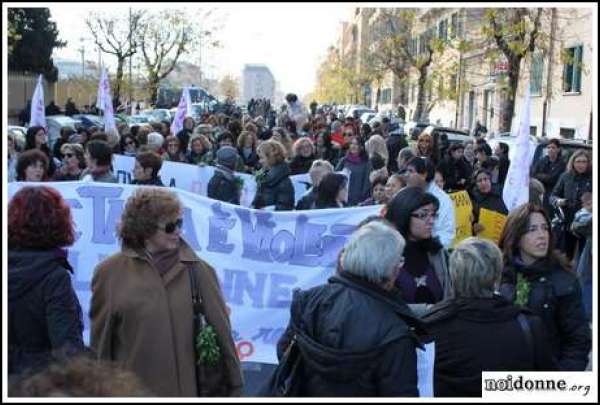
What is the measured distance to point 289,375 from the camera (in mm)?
3650

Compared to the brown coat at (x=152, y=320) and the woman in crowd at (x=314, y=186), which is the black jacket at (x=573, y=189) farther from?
the brown coat at (x=152, y=320)

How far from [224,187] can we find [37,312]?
4.74 meters

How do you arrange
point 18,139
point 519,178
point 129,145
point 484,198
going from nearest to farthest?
point 519,178 < point 484,198 < point 129,145 < point 18,139

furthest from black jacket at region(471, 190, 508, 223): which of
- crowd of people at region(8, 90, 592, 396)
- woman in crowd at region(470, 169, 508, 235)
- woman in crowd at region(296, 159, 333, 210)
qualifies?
crowd of people at region(8, 90, 592, 396)

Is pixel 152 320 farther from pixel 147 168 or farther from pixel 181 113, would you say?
pixel 181 113

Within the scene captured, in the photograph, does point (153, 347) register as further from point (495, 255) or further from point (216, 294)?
point (495, 255)

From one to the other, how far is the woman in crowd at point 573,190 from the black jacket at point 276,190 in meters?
3.98

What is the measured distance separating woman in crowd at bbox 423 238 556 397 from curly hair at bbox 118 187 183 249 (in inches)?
49.8

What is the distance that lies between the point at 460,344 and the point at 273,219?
9.35 ft

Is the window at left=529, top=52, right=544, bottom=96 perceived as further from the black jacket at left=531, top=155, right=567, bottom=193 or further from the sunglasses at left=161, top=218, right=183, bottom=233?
the sunglasses at left=161, top=218, right=183, bottom=233

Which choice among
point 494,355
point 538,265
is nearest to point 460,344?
point 494,355

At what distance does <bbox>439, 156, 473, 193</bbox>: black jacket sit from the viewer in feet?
38.5

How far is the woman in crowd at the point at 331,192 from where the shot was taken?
6617 mm

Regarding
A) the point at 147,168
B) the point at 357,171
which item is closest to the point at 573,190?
the point at 357,171
